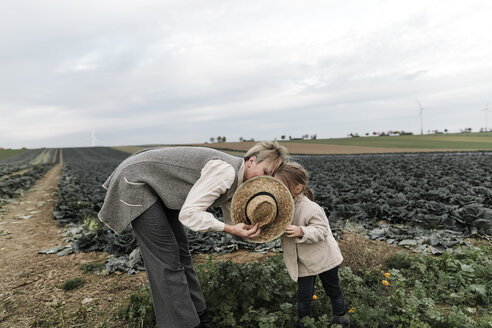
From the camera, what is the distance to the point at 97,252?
234 inches

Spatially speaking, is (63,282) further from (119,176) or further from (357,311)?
(357,311)

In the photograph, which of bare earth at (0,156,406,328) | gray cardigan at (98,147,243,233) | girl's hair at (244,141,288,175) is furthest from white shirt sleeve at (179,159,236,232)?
bare earth at (0,156,406,328)

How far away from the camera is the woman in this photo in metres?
2.49

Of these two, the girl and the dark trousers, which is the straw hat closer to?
the girl

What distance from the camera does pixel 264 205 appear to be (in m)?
2.30

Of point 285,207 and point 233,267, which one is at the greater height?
point 285,207

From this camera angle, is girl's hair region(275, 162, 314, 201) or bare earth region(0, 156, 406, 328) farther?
bare earth region(0, 156, 406, 328)

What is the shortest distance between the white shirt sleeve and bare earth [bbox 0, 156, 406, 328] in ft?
7.05

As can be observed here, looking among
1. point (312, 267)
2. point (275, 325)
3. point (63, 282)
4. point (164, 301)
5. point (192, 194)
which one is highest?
point (192, 194)

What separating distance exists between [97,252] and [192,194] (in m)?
4.69

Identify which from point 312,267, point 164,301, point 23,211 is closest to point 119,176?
point 164,301

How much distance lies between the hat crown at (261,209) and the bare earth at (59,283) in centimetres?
229

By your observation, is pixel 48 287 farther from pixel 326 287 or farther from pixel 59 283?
pixel 326 287

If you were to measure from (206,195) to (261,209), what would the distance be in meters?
0.43
